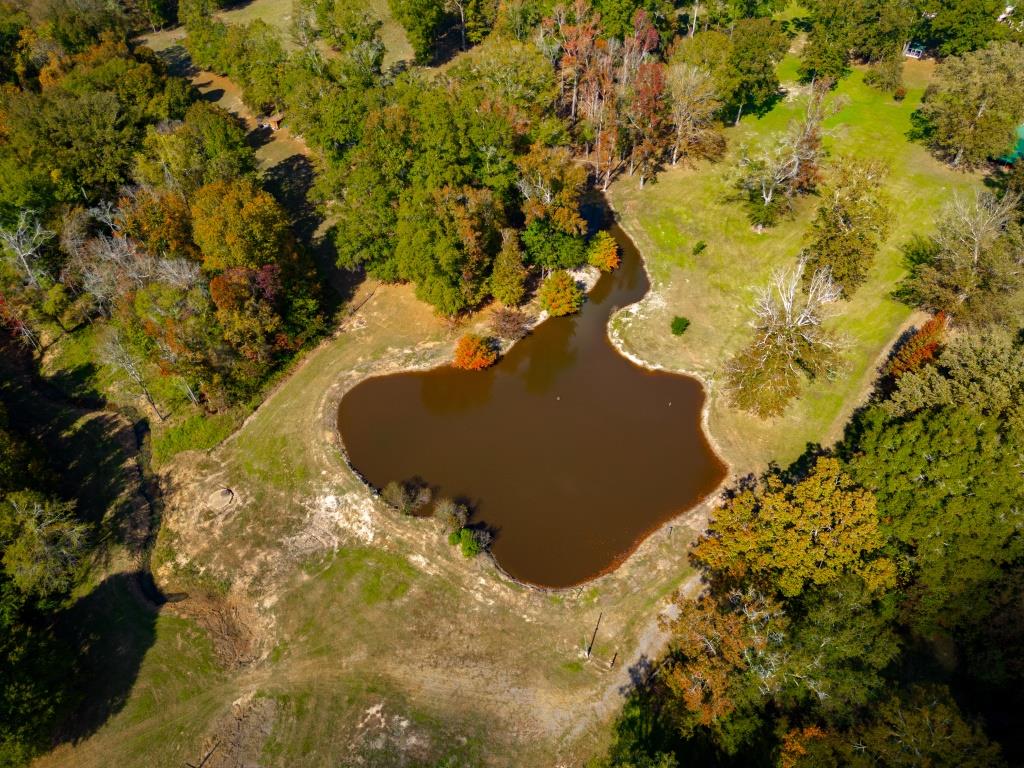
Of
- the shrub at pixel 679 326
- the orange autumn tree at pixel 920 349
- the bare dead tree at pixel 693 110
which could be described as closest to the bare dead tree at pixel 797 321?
the orange autumn tree at pixel 920 349

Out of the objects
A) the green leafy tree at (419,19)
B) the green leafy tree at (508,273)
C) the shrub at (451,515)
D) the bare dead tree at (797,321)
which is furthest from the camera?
the green leafy tree at (419,19)

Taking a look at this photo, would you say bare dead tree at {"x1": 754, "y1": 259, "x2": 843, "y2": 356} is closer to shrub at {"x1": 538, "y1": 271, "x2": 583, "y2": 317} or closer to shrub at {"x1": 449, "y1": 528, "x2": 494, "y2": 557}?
shrub at {"x1": 538, "y1": 271, "x2": 583, "y2": 317}

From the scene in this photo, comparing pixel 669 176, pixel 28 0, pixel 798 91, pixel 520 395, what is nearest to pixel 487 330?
pixel 520 395

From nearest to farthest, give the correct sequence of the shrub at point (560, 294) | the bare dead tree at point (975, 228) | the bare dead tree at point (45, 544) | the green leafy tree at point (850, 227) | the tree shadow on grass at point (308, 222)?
the bare dead tree at point (45, 544) → the bare dead tree at point (975, 228) → the green leafy tree at point (850, 227) → the shrub at point (560, 294) → the tree shadow on grass at point (308, 222)

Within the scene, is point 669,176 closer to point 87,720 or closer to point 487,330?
point 487,330

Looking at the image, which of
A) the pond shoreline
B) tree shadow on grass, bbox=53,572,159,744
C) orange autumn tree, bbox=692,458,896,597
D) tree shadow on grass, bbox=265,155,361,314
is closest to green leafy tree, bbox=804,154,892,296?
the pond shoreline

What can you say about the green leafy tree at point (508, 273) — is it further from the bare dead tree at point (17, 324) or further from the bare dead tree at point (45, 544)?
the bare dead tree at point (17, 324)

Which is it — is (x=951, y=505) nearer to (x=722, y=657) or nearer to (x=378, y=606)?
(x=722, y=657)
